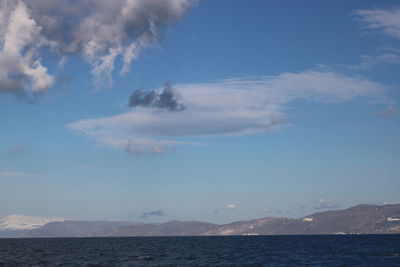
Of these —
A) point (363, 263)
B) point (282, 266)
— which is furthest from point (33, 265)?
point (363, 263)

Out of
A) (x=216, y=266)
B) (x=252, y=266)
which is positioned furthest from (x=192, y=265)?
(x=252, y=266)

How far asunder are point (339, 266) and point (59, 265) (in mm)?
71655

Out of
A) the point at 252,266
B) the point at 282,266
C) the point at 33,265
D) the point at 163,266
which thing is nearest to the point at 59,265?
the point at 33,265

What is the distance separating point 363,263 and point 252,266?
32.6 m

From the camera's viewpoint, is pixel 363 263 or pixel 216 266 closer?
pixel 216 266

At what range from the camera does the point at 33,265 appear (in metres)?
117

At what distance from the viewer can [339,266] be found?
113 m

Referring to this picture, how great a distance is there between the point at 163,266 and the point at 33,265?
3431 centimetres

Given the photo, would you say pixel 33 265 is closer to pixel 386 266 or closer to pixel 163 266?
pixel 163 266

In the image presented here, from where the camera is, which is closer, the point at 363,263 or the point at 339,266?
the point at 339,266

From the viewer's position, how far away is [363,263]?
12081cm

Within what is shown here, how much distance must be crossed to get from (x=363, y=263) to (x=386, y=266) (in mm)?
8743

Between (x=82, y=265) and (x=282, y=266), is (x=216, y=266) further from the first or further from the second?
(x=82, y=265)

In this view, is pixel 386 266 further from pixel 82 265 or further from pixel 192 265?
pixel 82 265
